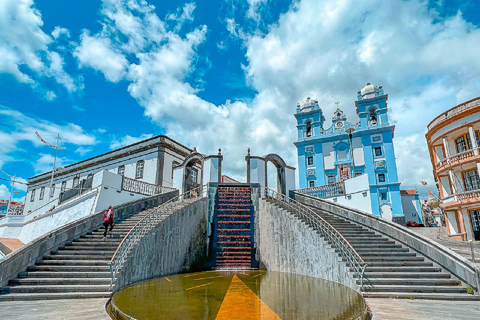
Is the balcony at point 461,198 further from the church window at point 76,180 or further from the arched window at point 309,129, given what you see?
the church window at point 76,180

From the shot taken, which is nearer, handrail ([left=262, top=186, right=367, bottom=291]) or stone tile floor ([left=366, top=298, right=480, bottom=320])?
stone tile floor ([left=366, top=298, right=480, bottom=320])

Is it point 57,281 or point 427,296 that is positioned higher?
point 57,281

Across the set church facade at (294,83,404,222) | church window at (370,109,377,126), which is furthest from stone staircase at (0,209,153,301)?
church window at (370,109,377,126)

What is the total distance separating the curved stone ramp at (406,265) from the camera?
7.76 meters

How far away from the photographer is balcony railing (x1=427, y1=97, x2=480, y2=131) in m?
18.7

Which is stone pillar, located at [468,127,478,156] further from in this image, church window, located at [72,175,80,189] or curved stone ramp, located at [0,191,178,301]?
church window, located at [72,175,80,189]

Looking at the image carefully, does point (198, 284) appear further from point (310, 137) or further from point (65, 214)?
point (310, 137)

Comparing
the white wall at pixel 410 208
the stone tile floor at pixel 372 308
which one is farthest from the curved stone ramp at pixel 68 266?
the white wall at pixel 410 208

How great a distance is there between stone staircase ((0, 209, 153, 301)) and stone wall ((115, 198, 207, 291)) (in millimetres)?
775

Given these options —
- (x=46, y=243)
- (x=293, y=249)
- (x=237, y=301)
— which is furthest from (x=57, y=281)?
(x=293, y=249)

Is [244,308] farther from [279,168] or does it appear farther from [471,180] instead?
[471,180]

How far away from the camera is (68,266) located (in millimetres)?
8945

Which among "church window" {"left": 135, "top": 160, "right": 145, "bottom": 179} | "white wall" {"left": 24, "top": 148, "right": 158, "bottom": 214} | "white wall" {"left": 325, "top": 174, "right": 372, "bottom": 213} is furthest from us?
"church window" {"left": 135, "top": 160, "right": 145, "bottom": 179}

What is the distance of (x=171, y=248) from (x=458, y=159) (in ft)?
71.0
